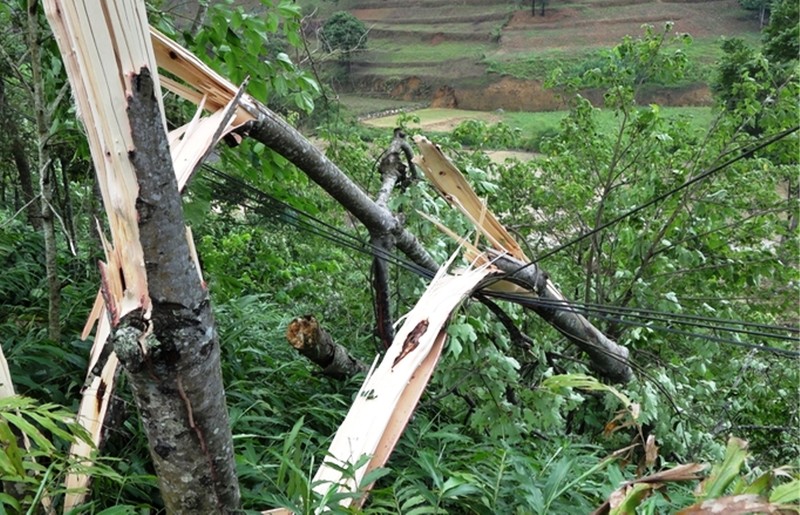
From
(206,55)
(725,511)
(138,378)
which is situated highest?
(206,55)

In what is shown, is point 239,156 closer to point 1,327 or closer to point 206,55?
point 206,55

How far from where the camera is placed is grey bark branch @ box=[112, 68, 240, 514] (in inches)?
52.2

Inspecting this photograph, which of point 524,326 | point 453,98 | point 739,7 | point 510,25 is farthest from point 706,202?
point 510,25

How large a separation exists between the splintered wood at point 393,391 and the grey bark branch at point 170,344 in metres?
0.41

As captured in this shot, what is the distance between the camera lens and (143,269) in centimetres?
137

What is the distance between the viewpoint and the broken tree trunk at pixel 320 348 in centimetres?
251

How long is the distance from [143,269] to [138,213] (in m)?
0.13

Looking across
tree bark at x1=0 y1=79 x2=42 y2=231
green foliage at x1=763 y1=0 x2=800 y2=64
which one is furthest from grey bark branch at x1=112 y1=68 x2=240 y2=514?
green foliage at x1=763 y1=0 x2=800 y2=64

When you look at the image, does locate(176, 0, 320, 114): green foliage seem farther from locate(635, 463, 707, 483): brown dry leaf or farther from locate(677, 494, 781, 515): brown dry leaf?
locate(677, 494, 781, 515): brown dry leaf

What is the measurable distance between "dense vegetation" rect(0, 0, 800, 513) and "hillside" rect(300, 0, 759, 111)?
83.1ft

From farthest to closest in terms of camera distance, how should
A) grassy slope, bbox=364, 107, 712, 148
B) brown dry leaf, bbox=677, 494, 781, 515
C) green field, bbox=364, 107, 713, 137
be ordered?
1. green field, bbox=364, 107, 713, 137
2. grassy slope, bbox=364, 107, 712, 148
3. brown dry leaf, bbox=677, 494, 781, 515

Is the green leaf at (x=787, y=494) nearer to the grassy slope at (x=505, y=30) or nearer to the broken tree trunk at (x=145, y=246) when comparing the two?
the broken tree trunk at (x=145, y=246)

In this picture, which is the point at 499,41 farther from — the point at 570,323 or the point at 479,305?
the point at 479,305

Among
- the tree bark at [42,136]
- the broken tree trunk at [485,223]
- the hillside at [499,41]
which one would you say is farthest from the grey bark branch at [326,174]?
the hillside at [499,41]
